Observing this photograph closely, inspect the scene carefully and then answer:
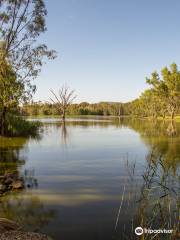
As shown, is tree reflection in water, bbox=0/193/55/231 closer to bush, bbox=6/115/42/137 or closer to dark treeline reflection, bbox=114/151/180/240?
dark treeline reflection, bbox=114/151/180/240

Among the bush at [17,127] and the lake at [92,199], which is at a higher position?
the bush at [17,127]

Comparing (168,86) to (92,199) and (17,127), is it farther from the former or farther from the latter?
(92,199)

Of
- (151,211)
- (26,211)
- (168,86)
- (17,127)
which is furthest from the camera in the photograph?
(168,86)

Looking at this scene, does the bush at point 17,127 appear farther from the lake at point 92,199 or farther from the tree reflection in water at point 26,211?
the tree reflection in water at point 26,211

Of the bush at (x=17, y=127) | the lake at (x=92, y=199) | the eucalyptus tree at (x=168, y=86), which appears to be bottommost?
the lake at (x=92, y=199)

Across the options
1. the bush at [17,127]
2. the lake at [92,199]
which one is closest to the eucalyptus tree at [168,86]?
the bush at [17,127]

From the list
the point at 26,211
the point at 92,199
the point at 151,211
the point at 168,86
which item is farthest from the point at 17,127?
the point at 168,86

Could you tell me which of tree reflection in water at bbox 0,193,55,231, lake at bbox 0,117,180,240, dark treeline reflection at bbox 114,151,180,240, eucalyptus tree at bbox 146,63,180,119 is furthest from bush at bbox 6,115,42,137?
eucalyptus tree at bbox 146,63,180,119

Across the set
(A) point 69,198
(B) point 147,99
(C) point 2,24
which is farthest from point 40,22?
(B) point 147,99

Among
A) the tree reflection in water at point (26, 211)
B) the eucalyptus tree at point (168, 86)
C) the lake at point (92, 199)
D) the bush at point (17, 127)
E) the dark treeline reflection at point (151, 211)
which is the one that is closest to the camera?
the dark treeline reflection at point (151, 211)

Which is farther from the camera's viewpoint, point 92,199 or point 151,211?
point 92,199

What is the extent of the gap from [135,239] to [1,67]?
18926 mm

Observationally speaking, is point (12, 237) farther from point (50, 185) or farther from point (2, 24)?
point (2, 24)

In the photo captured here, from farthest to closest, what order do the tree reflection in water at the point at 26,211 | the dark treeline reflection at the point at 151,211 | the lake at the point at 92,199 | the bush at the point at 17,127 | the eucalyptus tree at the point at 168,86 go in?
the eucalyptus tree at the point at 168,86, the bush at the point at 17,127, the tree reflection in water at the point at 26,211, the lake at the point at 92,199, the dark treeline reflection at the point at 151,211
